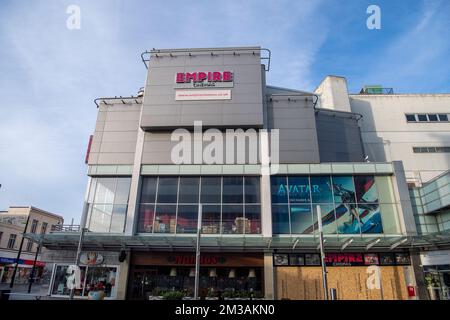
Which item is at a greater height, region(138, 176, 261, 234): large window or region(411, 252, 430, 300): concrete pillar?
region(138, 176, 261, 234): large window

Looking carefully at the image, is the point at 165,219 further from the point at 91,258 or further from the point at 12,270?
the point at 12,270

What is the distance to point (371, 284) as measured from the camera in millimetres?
20578

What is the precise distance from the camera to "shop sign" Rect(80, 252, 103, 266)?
82.3ft

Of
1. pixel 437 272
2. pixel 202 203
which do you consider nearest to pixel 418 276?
pixel 437 272

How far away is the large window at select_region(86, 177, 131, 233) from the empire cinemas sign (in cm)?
1129

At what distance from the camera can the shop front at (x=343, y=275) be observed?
22.9m

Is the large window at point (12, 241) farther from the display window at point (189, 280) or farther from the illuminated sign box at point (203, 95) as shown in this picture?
the illuminated sign box at point (203, 95)

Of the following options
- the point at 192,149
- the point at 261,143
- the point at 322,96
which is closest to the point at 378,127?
the point at 322,96

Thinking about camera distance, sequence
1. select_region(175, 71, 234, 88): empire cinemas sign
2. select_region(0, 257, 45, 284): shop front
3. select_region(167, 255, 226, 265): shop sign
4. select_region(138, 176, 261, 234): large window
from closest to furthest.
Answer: select_region(167, 255, 226, 265): shop sign < select_region(138, 176, 261, 234): large window < select_region(175, 71, 234, 88): empire cinemas sign < select_region(0, 257, 45, 284): shop front

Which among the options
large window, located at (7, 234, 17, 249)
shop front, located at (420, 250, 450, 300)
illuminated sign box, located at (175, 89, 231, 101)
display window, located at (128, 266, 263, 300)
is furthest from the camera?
large window, located at (7, 234, 17, 249)

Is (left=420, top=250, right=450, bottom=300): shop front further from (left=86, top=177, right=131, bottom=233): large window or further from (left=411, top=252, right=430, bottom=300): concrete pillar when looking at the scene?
(left=86, top=177, right=131, bottom=233): large window

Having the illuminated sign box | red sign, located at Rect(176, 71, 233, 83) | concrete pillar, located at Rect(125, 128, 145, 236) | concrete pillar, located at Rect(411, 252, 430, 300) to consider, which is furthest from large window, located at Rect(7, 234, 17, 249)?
concrete pillar, located at Rect(411, 252, 430, 300)

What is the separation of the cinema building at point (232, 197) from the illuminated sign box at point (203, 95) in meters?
0.11

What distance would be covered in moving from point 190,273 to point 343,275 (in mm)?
12543
